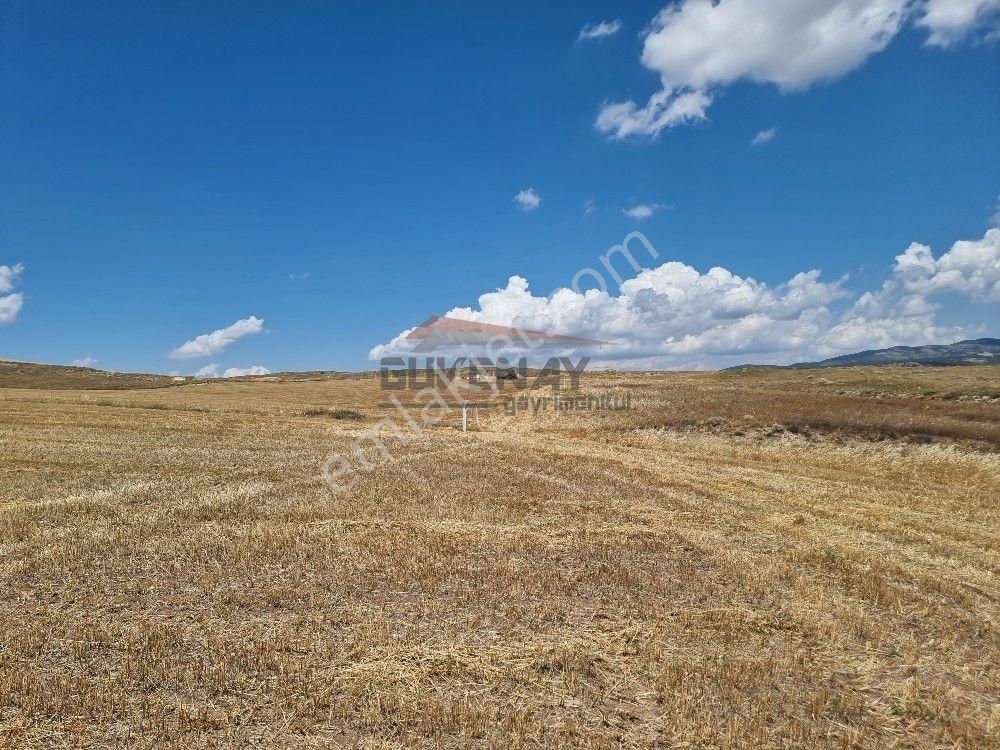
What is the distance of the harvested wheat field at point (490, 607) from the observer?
670 centimetres

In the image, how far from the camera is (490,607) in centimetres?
974

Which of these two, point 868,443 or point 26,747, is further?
point 868,443

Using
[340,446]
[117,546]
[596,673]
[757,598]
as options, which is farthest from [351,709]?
[340,446]

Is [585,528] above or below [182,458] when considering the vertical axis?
below

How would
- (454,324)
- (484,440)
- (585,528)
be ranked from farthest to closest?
(454,324)
(484,440)
(585,528)

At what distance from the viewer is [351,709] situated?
679 cm

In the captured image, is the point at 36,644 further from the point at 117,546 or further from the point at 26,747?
the point at 117,546

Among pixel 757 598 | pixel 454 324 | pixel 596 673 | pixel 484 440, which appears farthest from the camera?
pixel 454 324

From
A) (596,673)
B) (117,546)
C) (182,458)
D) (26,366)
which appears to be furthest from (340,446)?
(26,366)

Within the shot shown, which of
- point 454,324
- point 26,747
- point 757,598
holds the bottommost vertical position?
point 757,598

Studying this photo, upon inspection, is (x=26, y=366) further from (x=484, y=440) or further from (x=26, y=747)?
(x=26, y=747)

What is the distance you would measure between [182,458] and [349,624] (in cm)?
1769

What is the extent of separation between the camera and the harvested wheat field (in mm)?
6695

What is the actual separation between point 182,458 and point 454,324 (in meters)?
24.3
